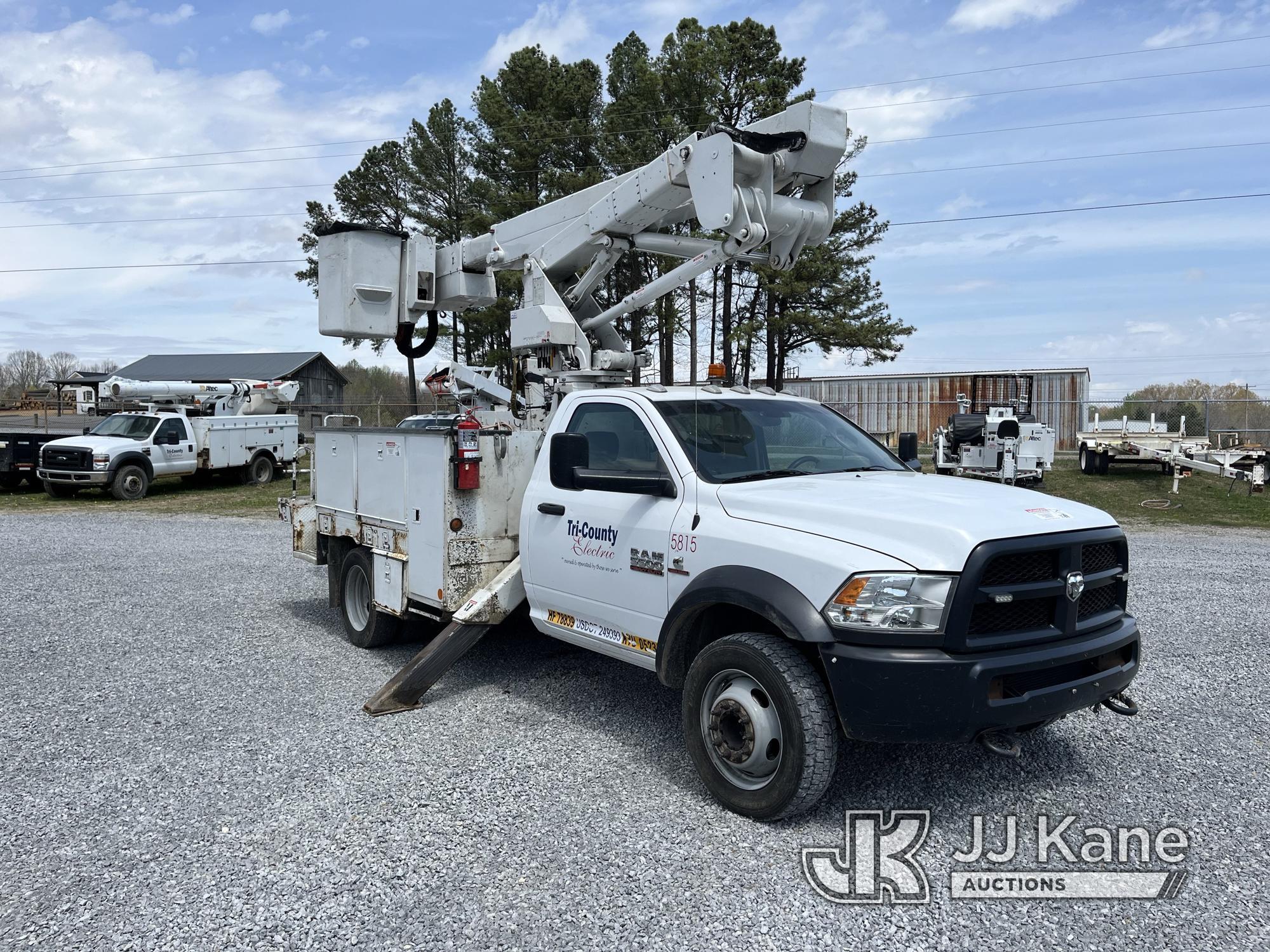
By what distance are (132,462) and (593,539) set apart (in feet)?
60.9

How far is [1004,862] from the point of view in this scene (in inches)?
146

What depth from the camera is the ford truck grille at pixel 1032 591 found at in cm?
356

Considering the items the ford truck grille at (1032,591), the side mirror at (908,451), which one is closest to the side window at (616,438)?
the ford truck grille at (1032,591)

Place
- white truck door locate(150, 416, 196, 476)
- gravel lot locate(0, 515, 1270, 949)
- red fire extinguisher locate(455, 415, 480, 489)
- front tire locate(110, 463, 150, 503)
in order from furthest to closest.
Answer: white truck door locate(150, 416, 196, 476) < front tire locate(110, 463, 150, 503) < red fire extinguisher locate(455, 415, 480, 489) < gravel lot locate(0, 515, 1270, 949)

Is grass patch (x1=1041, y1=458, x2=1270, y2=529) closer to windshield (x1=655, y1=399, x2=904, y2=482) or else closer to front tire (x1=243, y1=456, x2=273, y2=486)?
windshield (x1=655, y1=399, x2=904, y2=482)

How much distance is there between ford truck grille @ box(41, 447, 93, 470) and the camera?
19391 millimetres

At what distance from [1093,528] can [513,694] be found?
11.6 ft

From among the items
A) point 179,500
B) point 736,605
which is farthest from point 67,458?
point 736,605

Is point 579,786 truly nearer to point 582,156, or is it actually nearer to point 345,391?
point 582,156

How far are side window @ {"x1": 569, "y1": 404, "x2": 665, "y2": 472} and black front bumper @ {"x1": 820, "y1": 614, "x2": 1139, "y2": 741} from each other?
62.7 inches

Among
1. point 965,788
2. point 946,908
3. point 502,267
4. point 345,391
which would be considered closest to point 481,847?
point 946,908

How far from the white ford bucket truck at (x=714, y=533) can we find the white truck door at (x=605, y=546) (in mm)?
16

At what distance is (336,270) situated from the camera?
775 centimetres

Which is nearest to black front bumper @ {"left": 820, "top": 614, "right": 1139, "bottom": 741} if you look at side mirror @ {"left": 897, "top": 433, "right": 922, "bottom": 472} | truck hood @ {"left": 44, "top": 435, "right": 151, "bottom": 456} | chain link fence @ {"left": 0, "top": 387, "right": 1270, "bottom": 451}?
side mirror @ {"left": 897, "top": 433, "right": 922, "bottom": 472}
